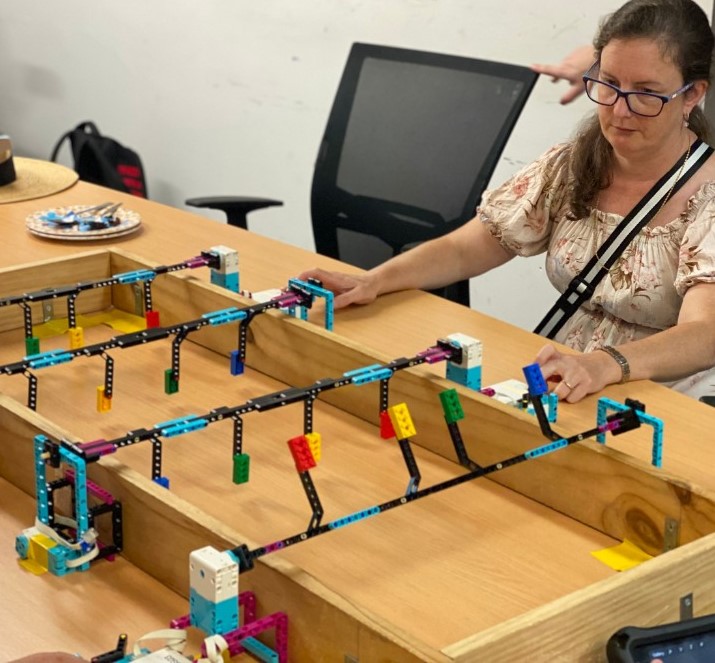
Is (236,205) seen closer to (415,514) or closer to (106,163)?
(106,163)

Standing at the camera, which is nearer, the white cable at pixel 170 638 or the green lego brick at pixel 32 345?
the white cable at pixel 170 638

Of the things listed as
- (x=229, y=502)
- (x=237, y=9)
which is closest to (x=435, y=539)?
(x=229, y=502)

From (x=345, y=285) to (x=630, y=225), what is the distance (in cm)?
50

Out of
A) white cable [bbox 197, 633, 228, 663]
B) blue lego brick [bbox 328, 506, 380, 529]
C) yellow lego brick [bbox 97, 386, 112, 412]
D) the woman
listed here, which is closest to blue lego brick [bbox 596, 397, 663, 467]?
the woman

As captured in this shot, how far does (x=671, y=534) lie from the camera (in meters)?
1.44

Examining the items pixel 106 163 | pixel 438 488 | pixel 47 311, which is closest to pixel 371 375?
pixel 438 488

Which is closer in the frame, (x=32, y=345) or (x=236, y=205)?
(x=32, y=345)

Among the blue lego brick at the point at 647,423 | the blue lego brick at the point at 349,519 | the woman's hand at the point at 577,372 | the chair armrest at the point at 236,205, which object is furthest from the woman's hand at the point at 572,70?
the blue lego brick at the point at 349,519

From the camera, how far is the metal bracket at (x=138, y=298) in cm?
220

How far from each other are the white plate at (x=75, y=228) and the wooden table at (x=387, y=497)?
36 centimetres

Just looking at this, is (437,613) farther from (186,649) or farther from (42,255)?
(42,255)

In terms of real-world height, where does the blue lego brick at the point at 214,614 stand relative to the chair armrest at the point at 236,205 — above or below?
above

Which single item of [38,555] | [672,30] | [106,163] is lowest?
[106,163]

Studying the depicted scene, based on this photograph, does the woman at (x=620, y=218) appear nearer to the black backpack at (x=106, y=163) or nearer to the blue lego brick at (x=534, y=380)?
the blue lego brick at (x=534, y=380)
